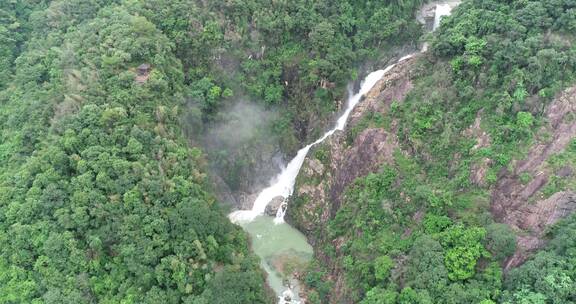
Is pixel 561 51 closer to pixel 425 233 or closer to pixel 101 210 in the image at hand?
pixel 425 233

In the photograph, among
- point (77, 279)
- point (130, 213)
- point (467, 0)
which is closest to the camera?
point (77, 279)

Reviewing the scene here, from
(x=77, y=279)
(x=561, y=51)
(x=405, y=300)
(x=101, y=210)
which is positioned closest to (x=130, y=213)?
(x=101, y=210)

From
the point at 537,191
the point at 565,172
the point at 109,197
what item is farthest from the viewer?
the point at 109,197

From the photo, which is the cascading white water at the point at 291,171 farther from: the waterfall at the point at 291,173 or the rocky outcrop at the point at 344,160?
the rocky outcrop at the point at 344,160

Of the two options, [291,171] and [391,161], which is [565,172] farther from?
[291,171]

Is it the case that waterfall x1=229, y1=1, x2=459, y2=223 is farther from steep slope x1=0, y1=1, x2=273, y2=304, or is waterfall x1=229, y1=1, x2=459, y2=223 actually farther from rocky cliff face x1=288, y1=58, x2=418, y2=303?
steep slope x1=0, y1=1, x2=273, y2=304

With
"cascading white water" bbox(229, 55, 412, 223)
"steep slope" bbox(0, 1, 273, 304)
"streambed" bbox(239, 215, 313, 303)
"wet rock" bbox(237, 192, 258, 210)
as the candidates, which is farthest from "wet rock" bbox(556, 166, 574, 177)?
"wet rock" bbox(237, 192, 258, 210)

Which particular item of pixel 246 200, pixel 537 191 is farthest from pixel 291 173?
pixel 537 191

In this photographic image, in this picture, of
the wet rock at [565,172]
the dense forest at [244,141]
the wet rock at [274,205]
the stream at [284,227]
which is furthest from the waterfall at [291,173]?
the wet rock at [565,172]
